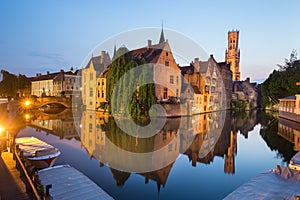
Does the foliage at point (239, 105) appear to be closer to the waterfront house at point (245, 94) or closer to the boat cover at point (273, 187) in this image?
the waterfront house at point (245, 94)

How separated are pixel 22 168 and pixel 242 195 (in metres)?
7.46

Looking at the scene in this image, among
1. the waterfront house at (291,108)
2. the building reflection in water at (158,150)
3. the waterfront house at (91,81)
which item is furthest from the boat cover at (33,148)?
the waterfront house at (291,108)

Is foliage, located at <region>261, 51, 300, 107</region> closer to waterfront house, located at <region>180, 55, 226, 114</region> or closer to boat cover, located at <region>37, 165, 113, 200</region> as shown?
waterfront house, located at <region>180, 55, 226, 114</region>

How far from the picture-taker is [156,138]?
58.1 feet

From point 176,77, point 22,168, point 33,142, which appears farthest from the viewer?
point 176,77

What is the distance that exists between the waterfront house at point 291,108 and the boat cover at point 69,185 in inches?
1304

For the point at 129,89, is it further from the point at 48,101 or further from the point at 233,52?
the point at 233,52

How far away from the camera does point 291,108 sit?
3297 centimetres

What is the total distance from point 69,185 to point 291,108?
3718cm

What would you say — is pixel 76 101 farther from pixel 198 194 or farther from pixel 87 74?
pixel 198 194

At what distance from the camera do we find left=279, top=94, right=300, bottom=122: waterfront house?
29.8m

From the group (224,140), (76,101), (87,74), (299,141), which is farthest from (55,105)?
(299,141)

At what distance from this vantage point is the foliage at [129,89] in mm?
29734

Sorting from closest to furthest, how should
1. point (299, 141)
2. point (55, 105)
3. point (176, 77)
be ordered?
point (299, 141), point (176, 77), point (55, 105)
